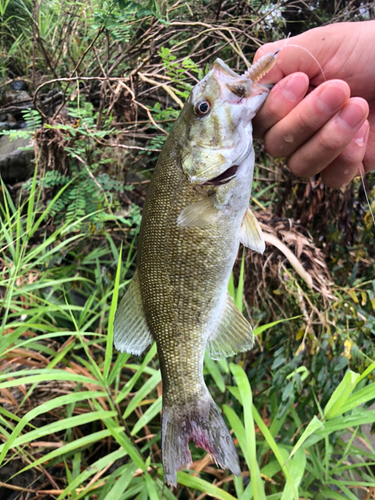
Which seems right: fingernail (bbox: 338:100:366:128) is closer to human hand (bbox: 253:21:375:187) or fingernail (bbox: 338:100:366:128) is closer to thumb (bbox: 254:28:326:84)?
human hand (bbox: 253:21:375:187)

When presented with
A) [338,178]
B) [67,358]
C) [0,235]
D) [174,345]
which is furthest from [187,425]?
[0,235]

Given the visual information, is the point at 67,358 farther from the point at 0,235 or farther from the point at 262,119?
the point at 262,119

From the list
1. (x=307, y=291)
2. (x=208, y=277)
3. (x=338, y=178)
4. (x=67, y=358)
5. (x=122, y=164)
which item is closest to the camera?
(x=208, y=277)

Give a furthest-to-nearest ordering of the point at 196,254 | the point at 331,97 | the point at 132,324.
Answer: the point at 132,324
the point at 196,254
the point at 331,97

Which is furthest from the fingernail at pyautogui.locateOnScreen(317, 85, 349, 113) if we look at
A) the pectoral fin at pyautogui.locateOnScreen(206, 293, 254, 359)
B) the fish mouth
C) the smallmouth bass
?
the pectoral fin at pyautogui.locateOnScreen(206, 293, 254, 359)

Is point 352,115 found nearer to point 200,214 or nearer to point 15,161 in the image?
point 200,214

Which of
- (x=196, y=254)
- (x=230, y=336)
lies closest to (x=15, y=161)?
(x=196, y=254)
